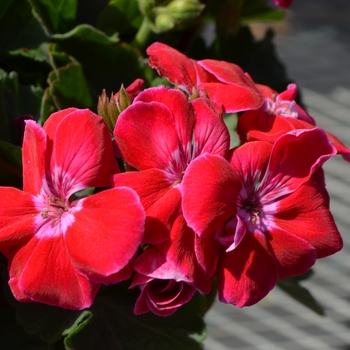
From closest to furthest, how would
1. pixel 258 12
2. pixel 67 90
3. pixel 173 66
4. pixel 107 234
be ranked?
pixel 107 234 → pixel 173 66 → pixel 67 90 → pixel 258 12

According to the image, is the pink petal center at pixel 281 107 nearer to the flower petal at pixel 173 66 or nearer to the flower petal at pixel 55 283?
the flower petal at pixel 173 66

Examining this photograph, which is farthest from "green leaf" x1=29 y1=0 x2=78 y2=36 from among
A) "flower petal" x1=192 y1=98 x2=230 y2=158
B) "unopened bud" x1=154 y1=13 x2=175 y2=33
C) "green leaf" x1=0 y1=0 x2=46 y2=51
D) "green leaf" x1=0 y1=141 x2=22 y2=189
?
"flower petal" x1=192 y1=98 x2=230 y2=158

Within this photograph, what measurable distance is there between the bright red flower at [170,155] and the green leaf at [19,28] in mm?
325

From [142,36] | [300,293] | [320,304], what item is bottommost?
[320,304]

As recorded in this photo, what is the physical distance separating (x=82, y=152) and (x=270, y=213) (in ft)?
0.42

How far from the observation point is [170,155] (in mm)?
408

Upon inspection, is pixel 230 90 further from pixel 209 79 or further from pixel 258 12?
pixel 258 12

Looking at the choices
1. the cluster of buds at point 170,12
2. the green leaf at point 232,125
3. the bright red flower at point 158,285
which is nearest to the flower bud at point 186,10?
the cluster of buds at point 170,12

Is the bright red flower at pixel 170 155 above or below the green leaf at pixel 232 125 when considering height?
above

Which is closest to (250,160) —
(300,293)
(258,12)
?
(300,293)

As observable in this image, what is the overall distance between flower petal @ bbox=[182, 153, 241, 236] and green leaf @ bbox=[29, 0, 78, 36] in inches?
14.5

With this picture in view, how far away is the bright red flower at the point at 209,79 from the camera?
1.47 feet

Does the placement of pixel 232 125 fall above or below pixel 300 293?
above

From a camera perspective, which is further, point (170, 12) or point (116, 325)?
point (170, 12)
